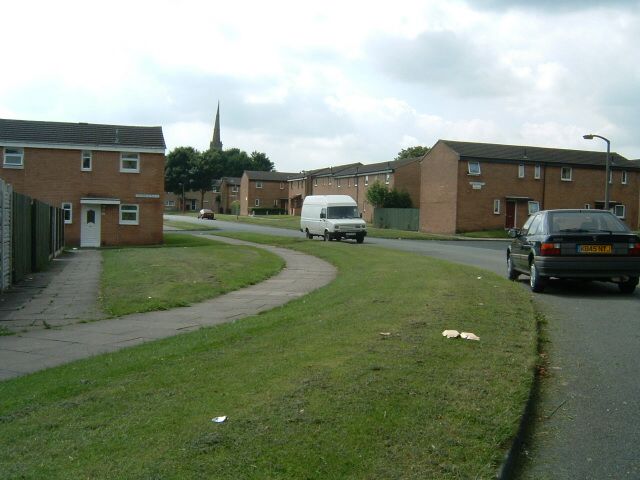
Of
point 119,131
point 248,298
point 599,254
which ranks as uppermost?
point 119,131

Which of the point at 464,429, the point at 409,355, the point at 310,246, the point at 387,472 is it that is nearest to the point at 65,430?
the point at 387,472

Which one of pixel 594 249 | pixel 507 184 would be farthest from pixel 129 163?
pixel 507 184

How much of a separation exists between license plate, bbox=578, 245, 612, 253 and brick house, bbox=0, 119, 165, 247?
2906cm

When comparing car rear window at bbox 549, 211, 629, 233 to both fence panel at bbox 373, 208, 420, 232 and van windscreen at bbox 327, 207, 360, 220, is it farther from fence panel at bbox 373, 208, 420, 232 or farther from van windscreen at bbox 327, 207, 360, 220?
fence panel at bbox 373, 208, 420, 232

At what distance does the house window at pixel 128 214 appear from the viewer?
3800cm

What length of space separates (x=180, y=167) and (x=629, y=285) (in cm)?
10988

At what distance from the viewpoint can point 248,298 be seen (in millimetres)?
14055

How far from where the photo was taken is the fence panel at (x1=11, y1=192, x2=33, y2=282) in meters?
16.4

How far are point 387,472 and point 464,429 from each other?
0.94 m

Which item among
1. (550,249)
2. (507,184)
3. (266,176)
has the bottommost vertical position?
(550,249)

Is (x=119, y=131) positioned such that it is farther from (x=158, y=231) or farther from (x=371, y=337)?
(x=371, y=337)

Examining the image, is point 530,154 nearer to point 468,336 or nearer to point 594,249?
point 594,249

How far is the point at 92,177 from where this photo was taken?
37.8 meters

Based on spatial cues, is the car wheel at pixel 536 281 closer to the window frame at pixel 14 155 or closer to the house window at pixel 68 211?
the house window at pixel 68 211
